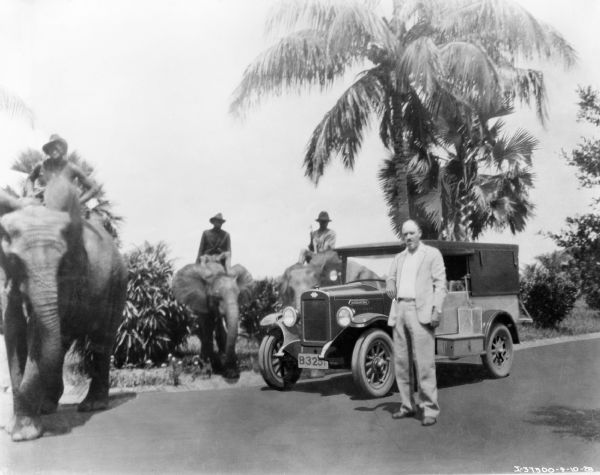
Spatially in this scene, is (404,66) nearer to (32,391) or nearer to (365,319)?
(365,319)

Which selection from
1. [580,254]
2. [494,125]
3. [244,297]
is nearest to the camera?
[580,254]

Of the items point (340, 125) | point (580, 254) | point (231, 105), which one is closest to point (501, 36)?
point (340, 125)

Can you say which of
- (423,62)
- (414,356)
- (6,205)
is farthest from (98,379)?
(423,62)

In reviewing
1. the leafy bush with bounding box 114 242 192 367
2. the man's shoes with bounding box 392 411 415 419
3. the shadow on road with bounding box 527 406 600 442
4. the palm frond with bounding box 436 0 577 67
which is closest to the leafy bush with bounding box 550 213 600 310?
the shadow on road with bounding box 527 406 600 442

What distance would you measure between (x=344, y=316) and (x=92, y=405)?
9.61ft

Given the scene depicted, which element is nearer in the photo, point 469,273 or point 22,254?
point 22,254

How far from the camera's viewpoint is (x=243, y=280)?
901 centimetres

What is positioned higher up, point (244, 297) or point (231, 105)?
point (231, 105)

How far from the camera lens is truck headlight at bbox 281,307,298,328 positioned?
8078 millimetres

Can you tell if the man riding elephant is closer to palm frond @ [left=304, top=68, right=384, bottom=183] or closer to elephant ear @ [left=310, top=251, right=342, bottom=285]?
elephant ear @ [left=310, top=251, right=342, bottom=285]

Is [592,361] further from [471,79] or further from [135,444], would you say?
[135,444]

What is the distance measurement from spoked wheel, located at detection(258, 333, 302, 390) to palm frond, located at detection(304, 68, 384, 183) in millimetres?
3047

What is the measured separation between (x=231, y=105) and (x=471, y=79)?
13.0ft

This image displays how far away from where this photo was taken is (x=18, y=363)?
19.1 ft
